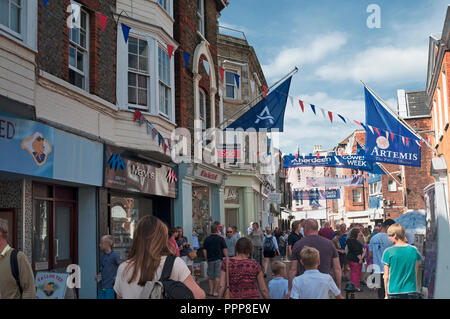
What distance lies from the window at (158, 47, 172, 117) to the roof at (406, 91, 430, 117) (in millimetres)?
21591

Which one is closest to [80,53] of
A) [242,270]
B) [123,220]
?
[123,220]

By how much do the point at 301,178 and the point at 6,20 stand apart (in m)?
84.4

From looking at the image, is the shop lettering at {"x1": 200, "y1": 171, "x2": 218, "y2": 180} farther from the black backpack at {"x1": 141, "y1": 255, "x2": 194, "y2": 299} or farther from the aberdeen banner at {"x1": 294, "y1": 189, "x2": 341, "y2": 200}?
the aberdeen banner at {"x1": 294, "y1": 189, "x2": 341, "y2": 200}

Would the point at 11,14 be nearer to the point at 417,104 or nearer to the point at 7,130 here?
the point at 7,130

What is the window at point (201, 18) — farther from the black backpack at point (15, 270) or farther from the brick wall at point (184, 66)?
the black backpack at point (15, 270)

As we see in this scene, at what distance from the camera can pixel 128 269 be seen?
12.7 feet

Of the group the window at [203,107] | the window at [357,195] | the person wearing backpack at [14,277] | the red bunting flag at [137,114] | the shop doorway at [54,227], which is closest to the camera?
the person wearing backpack at [14,277]

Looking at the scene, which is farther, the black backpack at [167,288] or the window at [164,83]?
the window at [164,83]

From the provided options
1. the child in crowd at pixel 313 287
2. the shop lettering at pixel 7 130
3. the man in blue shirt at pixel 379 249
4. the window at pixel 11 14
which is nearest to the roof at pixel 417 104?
the man in blue shirt at pixel 379 249

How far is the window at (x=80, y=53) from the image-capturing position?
1093 centimetres

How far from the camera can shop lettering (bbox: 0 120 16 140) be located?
807cm

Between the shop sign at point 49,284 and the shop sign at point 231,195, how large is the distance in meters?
20.1

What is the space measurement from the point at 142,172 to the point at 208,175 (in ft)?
19.2

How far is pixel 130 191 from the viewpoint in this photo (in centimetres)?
1337
